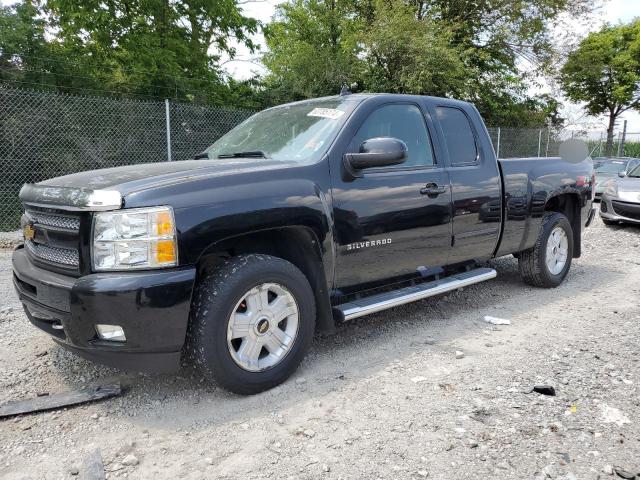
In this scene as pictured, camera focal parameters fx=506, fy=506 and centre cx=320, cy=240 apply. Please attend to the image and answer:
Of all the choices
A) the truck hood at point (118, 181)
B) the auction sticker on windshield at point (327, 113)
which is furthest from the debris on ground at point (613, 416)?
the auction sticker on windshield at point (327, 113)

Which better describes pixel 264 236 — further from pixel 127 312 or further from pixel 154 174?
pixel 127 312

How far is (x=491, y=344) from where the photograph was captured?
12.7 feet

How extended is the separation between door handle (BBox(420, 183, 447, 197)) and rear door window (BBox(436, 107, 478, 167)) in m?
0.36

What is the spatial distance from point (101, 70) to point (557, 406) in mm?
11559

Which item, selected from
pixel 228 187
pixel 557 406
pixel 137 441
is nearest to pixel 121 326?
pixel 137 441

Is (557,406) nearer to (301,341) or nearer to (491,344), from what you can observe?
(491,344)

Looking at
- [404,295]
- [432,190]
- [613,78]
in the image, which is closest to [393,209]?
[432,190]

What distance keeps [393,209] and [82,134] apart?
7013mm

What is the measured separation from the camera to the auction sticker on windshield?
3.67 meters

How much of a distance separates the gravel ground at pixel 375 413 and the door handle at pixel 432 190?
3.72ft

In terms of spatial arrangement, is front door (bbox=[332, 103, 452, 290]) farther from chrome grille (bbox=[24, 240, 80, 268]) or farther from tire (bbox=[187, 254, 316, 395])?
chrome grille (bbox=[24, 240, 80, 268])

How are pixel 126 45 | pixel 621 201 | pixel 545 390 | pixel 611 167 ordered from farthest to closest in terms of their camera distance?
pixel 611 167 < pixel 126 45 < pixel 621 201 < pixel 545 390

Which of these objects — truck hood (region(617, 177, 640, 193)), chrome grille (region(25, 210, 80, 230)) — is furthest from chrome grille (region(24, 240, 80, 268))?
truck hood (region(617, 177, 640, 193))

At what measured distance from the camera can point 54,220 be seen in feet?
9.34
